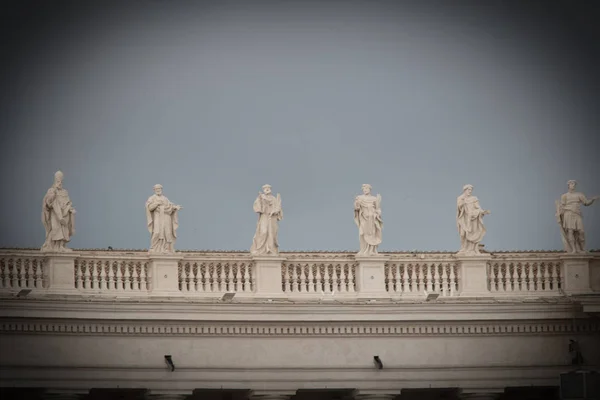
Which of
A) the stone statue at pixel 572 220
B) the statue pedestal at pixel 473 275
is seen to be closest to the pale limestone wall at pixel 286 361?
the statue pedestal at pixel 473 275

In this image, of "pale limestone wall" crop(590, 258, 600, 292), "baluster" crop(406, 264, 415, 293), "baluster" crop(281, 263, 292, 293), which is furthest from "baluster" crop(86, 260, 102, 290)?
"pale limestone wall" crop(590, 258, 600, 292)

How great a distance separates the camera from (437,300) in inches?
2894

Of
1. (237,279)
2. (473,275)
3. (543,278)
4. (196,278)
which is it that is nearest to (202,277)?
(196,278)

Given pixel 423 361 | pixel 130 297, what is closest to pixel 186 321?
pixel 130 297

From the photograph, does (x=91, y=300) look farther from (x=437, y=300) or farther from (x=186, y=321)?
(x=437, y=300)

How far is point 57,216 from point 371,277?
897cm

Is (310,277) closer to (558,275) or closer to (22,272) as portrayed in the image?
(558,275)

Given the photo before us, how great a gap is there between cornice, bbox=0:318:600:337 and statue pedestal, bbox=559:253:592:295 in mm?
1135

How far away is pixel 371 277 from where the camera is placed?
242 feet

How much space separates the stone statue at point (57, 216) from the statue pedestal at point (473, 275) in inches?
436

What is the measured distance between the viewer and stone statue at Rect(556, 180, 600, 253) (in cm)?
7500

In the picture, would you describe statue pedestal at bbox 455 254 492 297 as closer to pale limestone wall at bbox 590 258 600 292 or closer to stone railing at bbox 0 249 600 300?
stone railing at bbox 0 249 600 300

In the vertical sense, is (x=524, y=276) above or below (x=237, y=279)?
below

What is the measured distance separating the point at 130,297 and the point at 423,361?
27.5ft
